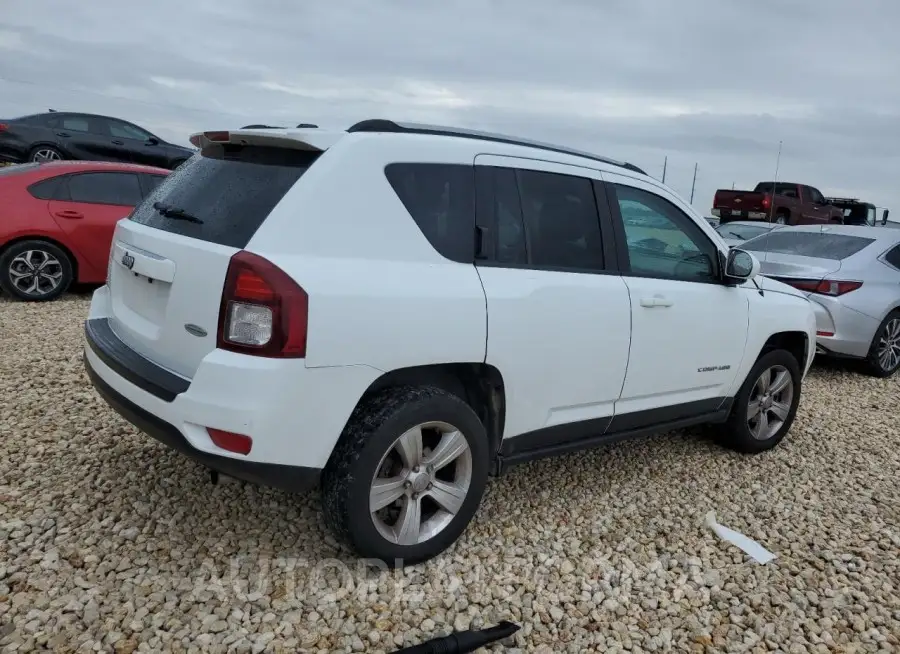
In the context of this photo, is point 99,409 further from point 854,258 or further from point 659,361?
point 854,258

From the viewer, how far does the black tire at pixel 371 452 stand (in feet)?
9.19

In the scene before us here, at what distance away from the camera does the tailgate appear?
2713mm

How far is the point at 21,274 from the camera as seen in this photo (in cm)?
757

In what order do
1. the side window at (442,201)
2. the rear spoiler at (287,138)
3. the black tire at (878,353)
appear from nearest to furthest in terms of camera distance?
1. the rear spoiler at (287,138)
2. the side window at (442,201)
3. the black tire at (878,353)

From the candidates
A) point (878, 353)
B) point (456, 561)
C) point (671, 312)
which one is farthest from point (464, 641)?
point (878, 353)

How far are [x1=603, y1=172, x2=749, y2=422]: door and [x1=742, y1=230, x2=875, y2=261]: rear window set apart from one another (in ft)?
12.9

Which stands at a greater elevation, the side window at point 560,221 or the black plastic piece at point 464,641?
the side window at point 560,221

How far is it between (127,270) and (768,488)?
3.81 metres

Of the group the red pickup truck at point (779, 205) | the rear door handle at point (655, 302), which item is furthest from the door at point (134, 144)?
the red pickup truck at point (779, 205)

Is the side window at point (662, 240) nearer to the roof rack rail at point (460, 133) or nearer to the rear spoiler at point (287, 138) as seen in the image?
the roof rack rail at point (460, 133)

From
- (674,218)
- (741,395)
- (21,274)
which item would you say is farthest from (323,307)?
(21,274)

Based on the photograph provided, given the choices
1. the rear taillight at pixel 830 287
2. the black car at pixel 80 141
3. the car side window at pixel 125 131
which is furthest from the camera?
the car side window at pixel 125 131

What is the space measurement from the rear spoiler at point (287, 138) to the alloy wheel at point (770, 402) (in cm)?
329

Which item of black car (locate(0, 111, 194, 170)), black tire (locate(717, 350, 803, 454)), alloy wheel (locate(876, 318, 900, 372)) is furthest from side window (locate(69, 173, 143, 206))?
alloy wheel (locate(876, 318, 900, 372))
